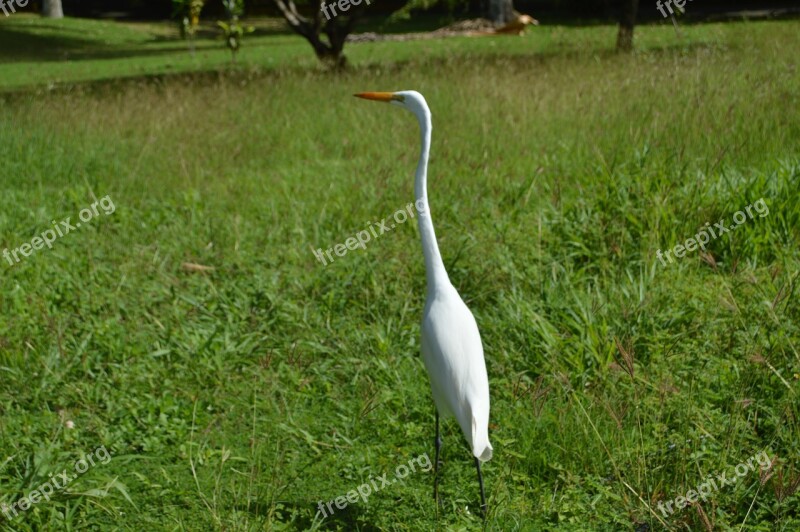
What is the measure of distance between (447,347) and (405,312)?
1.47 m

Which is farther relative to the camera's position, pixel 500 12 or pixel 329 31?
pixel 500 12

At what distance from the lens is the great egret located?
9.13 feet

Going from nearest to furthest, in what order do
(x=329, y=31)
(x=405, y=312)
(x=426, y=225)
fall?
(x=426, y=225), (x=405, y=312), (x=329, y=31)

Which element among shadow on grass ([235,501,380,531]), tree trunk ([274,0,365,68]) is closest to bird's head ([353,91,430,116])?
shadow on grass ([235,501,380,531])

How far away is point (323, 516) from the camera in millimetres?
3080

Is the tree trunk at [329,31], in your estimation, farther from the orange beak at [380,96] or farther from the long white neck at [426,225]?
the long white neck at [426,225]

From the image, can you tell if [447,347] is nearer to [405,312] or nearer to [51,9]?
[405,312]

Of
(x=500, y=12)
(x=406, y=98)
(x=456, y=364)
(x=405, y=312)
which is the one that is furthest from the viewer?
(x=500, y=12)

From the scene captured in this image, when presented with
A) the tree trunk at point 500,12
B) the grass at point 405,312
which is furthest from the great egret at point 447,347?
the tree trunk at point 500,12

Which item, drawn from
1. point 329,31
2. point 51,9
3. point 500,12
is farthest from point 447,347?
point 51,9

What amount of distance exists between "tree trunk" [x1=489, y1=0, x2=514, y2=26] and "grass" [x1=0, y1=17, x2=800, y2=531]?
15.9 metres

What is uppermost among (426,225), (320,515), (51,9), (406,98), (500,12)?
(51,9)

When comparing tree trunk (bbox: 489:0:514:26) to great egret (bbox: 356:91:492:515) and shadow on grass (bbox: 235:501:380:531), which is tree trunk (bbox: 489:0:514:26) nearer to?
great egret (bbox: 356:91:492:515)

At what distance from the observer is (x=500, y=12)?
2311 cm
